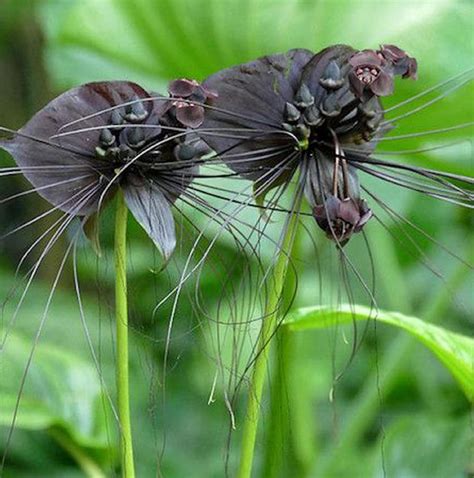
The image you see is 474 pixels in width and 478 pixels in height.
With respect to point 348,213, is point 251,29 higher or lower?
higher

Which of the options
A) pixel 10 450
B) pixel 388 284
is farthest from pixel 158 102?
pixel 388 284

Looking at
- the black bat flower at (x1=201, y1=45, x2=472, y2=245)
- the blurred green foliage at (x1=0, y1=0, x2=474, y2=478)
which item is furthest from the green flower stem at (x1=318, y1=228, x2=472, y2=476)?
the black bat flower at (x1=201, y1=45, x2=472, y2=245)

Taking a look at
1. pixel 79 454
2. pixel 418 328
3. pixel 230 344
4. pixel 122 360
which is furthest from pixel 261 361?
pixel 230 344

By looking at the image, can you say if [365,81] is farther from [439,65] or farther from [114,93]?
[439,65]

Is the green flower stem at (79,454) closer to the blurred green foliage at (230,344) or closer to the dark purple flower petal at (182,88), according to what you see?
the blurred green foliage at (230,344)

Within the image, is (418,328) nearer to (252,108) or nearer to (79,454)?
(252,108)
